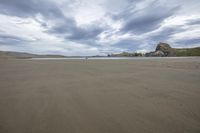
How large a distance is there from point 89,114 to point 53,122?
780mm

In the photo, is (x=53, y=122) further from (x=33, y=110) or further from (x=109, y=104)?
(x=109, y=104)

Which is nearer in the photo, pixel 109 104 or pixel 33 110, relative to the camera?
pixel 33 110

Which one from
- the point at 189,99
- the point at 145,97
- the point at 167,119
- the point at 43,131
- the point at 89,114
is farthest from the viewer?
the point at 145,97

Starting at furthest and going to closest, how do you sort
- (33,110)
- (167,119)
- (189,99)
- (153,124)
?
(189,99)
(33,110)
(167,119)
(153,124)

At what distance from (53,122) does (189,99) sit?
147 inches

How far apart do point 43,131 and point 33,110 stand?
3.37ft

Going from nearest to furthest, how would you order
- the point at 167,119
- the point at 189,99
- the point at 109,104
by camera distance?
the point at 167,119, the point at 109,104, the point at 189,99

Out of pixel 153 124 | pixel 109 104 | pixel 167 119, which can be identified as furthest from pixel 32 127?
pixel 167 119

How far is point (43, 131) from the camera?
205cm

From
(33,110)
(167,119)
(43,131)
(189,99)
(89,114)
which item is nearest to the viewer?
(43,131)

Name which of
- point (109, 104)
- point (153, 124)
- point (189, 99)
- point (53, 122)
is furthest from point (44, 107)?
point (189, 99)

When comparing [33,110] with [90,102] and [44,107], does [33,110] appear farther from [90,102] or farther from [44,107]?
[90,102]

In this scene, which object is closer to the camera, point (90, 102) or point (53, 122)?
point (53, 122)

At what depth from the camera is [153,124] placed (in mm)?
2201
